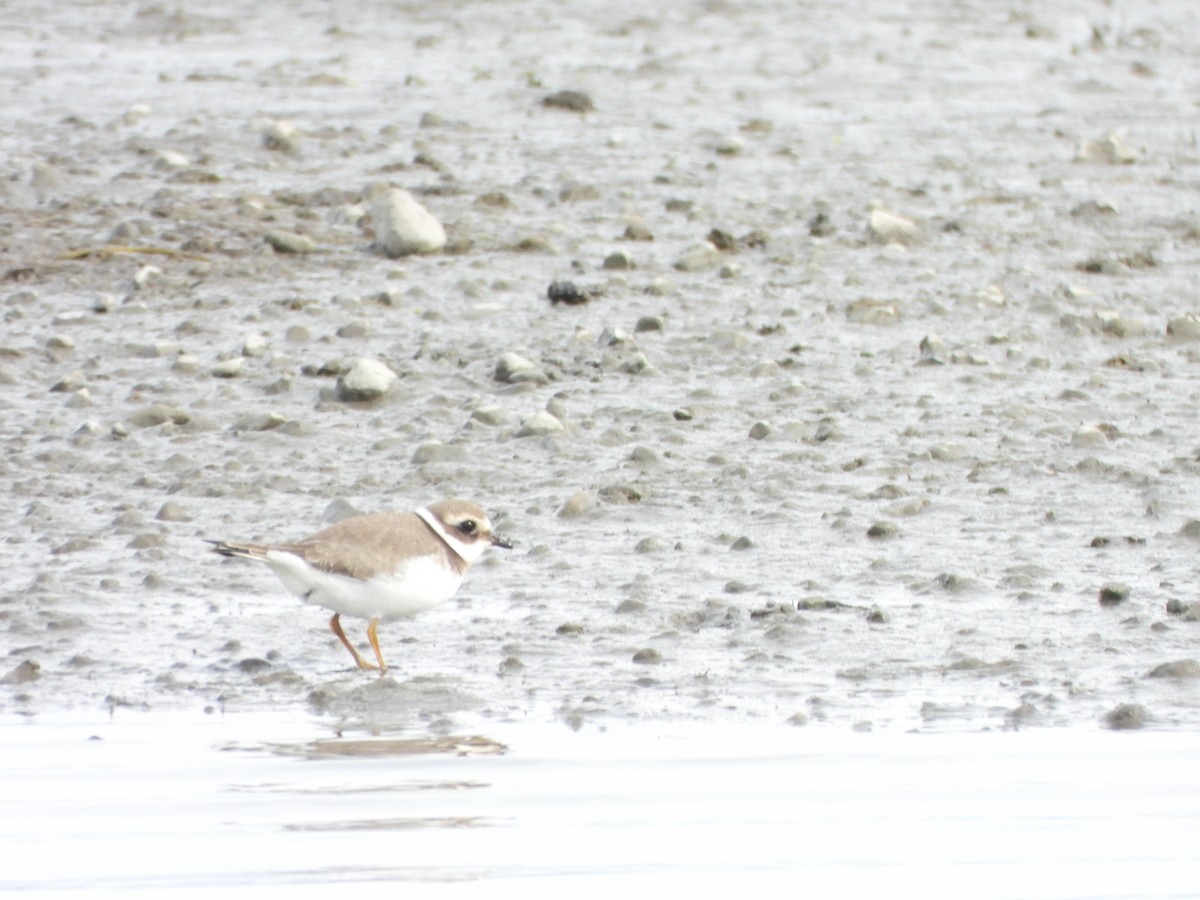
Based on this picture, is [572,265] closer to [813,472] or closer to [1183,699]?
[813,472]

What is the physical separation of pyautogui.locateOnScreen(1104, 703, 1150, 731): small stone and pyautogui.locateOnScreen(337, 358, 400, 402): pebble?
455 cm

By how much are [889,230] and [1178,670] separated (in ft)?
21.4

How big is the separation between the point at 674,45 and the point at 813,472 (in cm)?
1062

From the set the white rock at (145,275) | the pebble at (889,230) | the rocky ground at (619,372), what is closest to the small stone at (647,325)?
the rocky ground at (619,372)

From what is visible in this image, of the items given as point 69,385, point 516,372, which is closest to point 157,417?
point 69,385

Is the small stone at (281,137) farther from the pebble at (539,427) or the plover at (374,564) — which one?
the plover at (374,564)

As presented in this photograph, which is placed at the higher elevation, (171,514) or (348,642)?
(348,642)

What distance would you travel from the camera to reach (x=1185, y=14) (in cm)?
2084

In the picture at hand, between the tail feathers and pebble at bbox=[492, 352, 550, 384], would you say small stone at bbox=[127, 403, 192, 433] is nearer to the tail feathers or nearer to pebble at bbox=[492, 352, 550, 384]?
pebble at bbox=[492, 352, 550, 384]

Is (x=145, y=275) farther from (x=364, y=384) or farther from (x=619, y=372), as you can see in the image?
(x=619, y=372)

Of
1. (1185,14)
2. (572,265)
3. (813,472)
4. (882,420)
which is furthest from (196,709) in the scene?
(1185,14)

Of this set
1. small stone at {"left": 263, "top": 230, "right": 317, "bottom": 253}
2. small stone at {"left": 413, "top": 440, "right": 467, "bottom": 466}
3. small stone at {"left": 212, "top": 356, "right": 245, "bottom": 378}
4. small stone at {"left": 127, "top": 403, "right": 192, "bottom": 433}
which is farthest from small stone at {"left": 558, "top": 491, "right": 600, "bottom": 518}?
small stone at {"left": 263, "top": 230, "right": 317, "bottom": 253}

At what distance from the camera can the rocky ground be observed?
6.80 metres

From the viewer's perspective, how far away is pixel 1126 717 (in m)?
5.99
